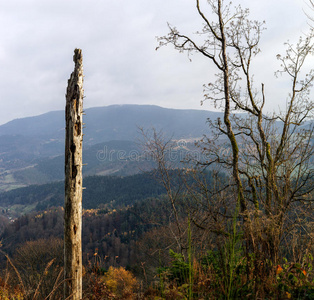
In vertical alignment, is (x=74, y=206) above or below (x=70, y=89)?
below

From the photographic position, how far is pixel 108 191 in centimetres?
12988

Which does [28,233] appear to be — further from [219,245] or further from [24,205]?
[24,205]

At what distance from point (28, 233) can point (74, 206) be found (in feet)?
263

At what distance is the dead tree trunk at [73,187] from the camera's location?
12.3 ft

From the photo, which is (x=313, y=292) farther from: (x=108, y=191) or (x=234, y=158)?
(x=108, y=191)

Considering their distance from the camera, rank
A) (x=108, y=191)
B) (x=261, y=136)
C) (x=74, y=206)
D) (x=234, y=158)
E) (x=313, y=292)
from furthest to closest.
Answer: (x=108, y=191), (x=261, y=136), (x=234, y=158), (x=74, y=206), (x=313, y=292)

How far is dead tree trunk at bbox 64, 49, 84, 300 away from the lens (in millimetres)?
3746

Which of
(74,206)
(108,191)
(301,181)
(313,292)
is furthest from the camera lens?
(108,191)

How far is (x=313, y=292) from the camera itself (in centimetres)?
251

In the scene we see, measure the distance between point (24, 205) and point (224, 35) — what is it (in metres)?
182

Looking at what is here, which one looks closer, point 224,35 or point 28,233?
point 224,35

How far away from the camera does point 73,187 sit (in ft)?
12.6

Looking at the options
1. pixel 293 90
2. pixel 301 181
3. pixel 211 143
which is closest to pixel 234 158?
pixel 211 143

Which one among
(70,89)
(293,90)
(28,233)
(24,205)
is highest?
(293,90)
